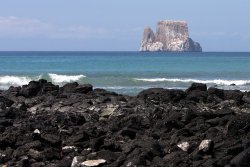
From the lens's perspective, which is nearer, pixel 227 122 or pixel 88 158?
pixel 88 158

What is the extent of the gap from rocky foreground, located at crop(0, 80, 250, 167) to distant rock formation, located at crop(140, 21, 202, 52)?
157 m

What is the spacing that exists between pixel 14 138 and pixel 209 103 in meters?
7.71

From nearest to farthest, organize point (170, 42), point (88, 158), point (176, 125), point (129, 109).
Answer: point (88, 158), point (176, 125), point (129, 109), point (170, 42)

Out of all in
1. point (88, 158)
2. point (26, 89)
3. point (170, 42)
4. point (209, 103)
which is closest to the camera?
point (88, 158)

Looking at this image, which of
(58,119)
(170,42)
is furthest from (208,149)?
(170,42)

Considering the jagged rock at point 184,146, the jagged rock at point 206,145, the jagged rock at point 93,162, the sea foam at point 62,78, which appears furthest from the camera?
the sea foam at point 62,78

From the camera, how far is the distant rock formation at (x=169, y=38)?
178 m

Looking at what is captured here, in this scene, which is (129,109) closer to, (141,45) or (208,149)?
(208,149)

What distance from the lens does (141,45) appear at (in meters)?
187

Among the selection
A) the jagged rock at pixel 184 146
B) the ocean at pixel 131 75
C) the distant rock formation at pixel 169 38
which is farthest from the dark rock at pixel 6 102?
the distant rock formation at pixel 169 38

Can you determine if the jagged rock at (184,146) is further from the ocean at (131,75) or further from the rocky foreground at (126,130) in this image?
the ocean at (131,75)

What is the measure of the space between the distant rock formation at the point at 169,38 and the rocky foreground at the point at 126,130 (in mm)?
157133

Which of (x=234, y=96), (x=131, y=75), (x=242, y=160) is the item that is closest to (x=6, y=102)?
(x=234, y=96)

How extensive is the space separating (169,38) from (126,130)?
549ft
